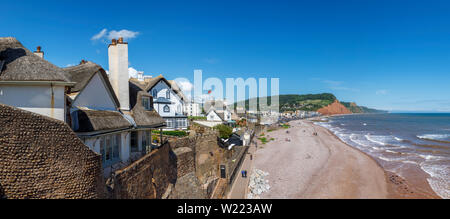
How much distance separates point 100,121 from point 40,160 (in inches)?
198

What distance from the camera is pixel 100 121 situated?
9898 mm

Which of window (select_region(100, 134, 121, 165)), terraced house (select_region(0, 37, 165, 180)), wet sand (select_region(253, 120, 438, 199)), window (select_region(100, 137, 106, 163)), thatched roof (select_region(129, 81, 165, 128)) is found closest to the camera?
terraced house (select_region(0, 37, 165, 180))

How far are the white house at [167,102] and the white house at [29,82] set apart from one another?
19711 millimetres

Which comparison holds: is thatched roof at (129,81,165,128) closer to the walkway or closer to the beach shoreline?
the walkway

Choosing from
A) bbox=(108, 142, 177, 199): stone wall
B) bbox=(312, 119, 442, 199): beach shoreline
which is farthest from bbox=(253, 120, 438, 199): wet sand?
bbox=(108, 142, 177, 199): stone wall

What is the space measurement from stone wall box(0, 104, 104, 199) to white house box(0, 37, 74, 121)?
9.38ft

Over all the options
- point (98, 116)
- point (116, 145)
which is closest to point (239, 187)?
point (116, 145)

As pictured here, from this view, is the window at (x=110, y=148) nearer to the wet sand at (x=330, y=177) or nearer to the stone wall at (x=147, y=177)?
the stone wall at (x=147, y=177)

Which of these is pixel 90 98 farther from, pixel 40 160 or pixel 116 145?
pixel 40 160

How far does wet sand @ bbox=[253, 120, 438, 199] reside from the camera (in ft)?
66.4

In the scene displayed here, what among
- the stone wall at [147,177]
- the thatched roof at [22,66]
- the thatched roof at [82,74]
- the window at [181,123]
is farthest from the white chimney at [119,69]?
the window at [181,123]
